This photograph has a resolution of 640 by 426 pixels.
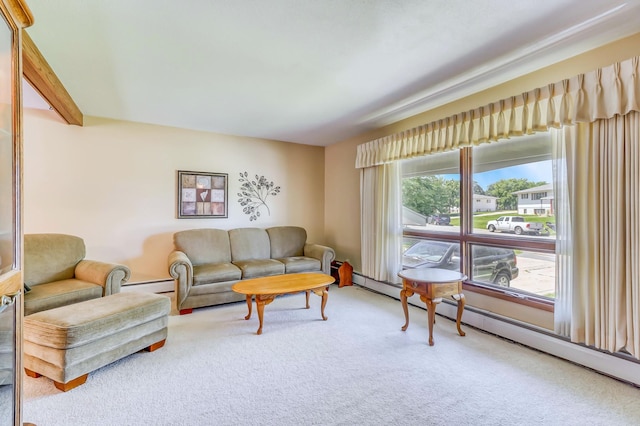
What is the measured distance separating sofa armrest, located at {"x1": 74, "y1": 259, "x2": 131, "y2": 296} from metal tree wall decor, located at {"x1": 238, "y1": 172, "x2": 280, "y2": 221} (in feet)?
6.84

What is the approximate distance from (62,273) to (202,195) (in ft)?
6.25

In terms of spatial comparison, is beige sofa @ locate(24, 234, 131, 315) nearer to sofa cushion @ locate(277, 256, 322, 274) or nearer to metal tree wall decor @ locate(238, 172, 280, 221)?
sofa cushion @ locate(277, 256, 322, 274)

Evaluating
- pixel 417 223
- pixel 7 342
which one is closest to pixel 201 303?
pixel 7 342

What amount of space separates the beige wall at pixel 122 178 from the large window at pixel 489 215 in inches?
103

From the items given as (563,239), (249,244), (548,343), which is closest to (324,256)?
(249,244)

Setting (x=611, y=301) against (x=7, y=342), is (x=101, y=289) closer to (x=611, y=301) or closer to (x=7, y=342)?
(x=7, y=342)

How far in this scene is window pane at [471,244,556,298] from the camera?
251 centimetres

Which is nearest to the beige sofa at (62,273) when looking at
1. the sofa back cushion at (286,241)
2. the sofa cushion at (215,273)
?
the sofa cushion at (215,273)

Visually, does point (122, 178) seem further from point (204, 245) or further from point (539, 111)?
point (539, 111)

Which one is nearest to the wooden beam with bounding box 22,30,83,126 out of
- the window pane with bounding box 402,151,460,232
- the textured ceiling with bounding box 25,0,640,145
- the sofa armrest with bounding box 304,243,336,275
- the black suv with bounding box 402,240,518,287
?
the textured ceiling with bounding box 25,0,640,145

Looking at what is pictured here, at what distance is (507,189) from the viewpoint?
9.25 ft

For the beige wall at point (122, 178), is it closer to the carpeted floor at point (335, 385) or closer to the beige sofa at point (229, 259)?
the beige sofa at point (229, 259)

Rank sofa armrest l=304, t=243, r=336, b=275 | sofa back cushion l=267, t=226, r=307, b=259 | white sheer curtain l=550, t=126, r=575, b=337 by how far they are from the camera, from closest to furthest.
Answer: white sheer curtain l=550, t=126, r=575, b=337
sofa armrest l=304, t=243, r=336, b=275
sofa back cushion l=267, t=226, r=307, b=259

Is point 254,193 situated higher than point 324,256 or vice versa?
point 254,193
